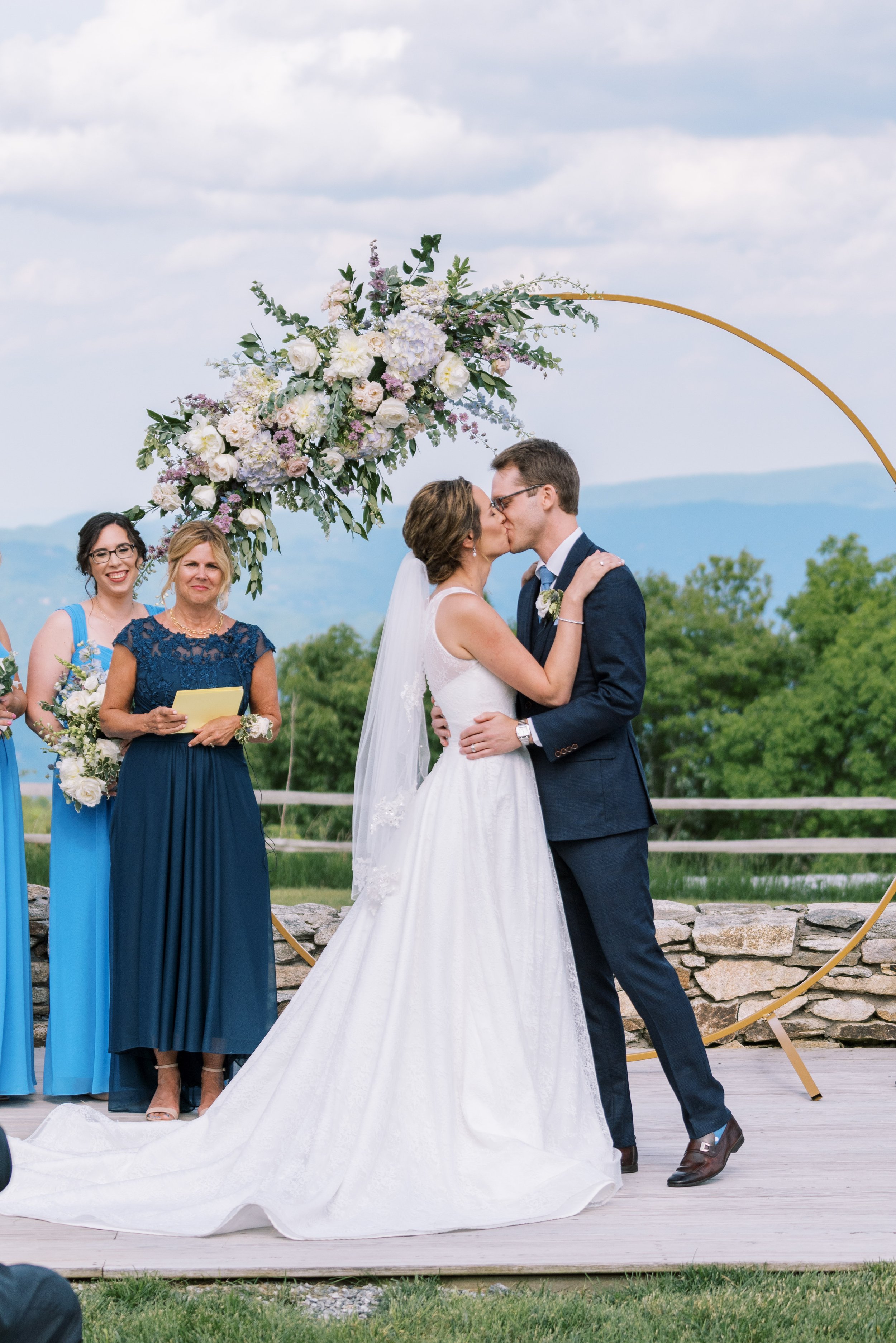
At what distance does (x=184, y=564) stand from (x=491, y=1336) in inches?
102

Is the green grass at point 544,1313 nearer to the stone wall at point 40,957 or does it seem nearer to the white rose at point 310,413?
the white rose at point 310,413

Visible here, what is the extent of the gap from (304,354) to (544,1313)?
3.01m

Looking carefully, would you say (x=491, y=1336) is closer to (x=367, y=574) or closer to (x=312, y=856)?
(x=312, y=856)

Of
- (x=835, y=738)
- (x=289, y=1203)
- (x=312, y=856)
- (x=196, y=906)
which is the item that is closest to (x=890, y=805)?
(x=312, y=856)

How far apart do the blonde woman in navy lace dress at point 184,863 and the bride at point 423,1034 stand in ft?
1.72

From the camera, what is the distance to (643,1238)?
3.20m

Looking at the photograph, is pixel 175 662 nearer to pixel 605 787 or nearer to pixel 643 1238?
pixel 605 787

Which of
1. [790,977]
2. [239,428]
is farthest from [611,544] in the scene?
[239,428]

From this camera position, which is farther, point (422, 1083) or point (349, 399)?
point (349, 399)

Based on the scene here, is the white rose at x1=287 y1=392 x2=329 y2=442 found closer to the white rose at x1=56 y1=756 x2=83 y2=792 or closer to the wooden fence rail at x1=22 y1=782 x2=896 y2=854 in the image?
the white rose at x1=56 y1=756 x2=83 y2=792

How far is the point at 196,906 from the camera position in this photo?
173 inches

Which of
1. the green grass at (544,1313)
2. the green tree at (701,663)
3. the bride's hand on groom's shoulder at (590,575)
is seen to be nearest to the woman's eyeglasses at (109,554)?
the bride's hand on groom's shoulder at (590,575)

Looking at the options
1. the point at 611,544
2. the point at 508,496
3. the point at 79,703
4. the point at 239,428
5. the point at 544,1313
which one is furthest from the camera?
the point at 611,544

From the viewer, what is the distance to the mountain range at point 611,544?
24.6m
